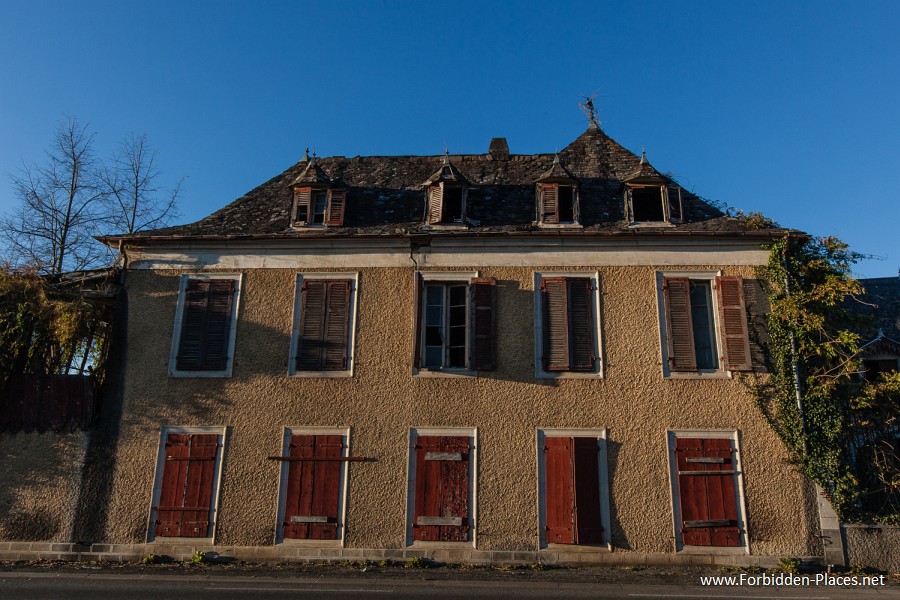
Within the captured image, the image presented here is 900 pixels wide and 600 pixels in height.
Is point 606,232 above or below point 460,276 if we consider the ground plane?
above

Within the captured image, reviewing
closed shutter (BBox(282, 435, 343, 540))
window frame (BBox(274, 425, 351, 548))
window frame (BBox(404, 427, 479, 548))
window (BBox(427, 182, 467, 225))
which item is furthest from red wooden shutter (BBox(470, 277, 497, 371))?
closed shutter (BBox(282, 435, 343, 540))

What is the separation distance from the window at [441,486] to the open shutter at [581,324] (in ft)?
8.31

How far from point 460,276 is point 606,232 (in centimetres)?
308

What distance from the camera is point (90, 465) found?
1196 cm

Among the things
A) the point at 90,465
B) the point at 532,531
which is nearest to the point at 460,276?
the point at 532,531

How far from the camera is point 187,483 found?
1180cm

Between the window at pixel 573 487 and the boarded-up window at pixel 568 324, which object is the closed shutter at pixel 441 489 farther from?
the boarded-up window at pixel 568 324

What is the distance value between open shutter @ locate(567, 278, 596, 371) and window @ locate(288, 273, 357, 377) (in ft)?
14.3

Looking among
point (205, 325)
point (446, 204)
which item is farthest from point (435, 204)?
point (205, 325)

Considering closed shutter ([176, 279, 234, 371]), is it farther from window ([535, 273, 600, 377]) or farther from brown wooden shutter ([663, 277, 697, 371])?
brown wooden shutter ([663, 277, 697, 371])

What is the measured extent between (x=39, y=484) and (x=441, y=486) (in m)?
7.66

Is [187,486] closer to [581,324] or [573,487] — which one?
[573,487]

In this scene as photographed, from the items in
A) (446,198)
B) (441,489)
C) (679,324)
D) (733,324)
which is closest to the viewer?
A: (441,489)

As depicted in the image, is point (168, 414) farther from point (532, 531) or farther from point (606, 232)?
point (606, 232)
